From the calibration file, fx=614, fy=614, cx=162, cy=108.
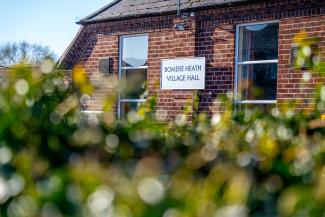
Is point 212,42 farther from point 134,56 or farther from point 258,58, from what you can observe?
point 134,56

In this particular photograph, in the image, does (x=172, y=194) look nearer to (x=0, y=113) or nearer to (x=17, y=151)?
(x=17, y=151)

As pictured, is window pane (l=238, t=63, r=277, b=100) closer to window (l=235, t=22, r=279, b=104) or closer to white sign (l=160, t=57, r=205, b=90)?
window (l=235, t=22, r=279, b=104)

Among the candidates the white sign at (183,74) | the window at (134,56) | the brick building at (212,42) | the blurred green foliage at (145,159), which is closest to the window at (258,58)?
the brick building at (212,42)

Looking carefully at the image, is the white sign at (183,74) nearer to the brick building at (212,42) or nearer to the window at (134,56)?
the brick building at (212,42)

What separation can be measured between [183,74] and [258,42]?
1520mm

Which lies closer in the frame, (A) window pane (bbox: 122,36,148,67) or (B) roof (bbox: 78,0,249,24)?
(B) roof (bbox: 78,0,249,24)

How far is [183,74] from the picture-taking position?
10984 mm

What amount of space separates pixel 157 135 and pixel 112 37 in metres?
10.6

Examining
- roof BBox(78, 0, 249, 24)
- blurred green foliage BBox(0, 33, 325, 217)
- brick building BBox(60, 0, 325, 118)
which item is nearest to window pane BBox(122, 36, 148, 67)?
brick building BBox(60, 0, 325, 118)

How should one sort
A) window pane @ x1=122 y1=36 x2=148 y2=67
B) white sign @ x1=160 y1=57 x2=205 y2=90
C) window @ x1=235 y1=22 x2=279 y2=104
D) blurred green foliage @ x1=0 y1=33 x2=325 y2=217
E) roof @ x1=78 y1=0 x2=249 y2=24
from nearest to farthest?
blurred green foliage @ x1=0 y1=33 x2=325 y2=217 → window @ x1=235 y1=22 x2=279 y2=104 → white sign @ x1=160 y1=57 x2=205 y2=90 → roof @ x1=78 y1=0 x2=249 y2=24 → window pane @ x1=122 y1=36 x2=148 y2=67

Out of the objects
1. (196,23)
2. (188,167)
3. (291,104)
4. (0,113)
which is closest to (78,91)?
(0,113)

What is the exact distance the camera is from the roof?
35.6 feet

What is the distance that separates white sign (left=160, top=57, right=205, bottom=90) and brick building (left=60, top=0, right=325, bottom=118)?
9 centimetres

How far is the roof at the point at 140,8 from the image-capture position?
35.6 ft
